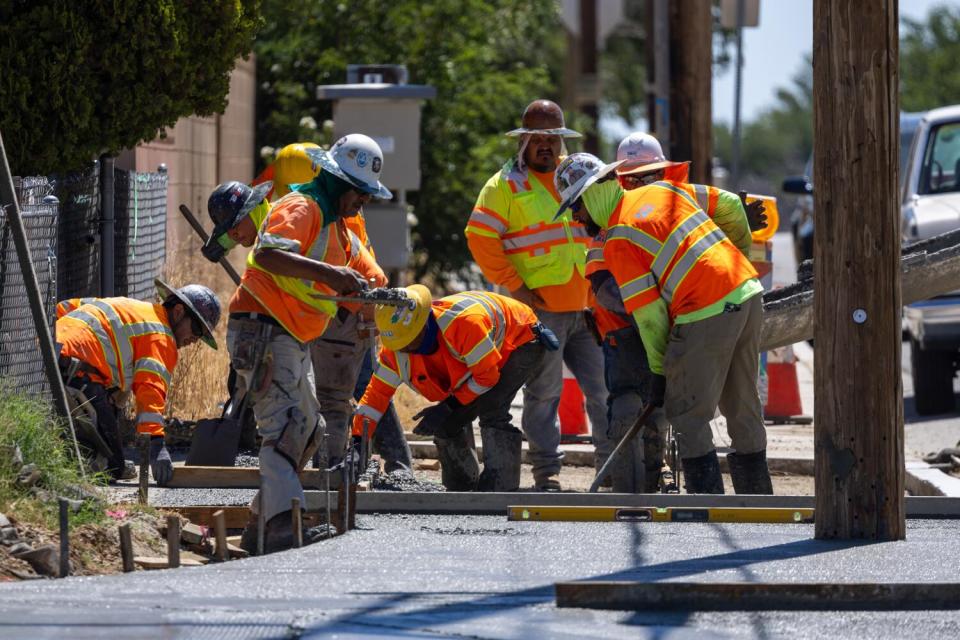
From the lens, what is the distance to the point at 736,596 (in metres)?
5.46

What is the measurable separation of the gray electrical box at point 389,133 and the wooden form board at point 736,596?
8818 millimetres

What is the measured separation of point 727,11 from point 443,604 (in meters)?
11.6

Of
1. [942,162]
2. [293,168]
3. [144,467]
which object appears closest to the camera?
[144,467]

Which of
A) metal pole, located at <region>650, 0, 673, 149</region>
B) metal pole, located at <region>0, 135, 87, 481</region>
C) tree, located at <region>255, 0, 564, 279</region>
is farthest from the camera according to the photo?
tree, located at <region>255, 0, 564, 279</region>

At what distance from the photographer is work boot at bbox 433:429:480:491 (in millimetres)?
8500

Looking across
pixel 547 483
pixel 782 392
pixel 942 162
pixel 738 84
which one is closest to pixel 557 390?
pixel 547 483

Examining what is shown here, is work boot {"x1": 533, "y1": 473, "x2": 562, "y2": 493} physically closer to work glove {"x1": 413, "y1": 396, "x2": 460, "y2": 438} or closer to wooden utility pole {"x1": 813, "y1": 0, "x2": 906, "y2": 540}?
work glove {"x1": 413, "y1": 396, "x2": 460, "y2": 438}

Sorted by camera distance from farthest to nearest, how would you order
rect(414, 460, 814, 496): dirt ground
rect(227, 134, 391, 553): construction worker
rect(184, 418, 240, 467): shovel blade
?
rect(414, 460, 814, 496): dirt ground, rect(184, 418, 240, 467): shovel blade, rect(227, 134, 391, 553): construction worker

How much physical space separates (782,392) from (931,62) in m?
42.1

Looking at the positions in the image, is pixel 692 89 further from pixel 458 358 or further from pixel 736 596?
pixel 736 596

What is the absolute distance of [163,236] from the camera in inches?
479

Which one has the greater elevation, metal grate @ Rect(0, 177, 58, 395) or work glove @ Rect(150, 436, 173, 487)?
metal grate @ Rect(0, 177, 58, 395)

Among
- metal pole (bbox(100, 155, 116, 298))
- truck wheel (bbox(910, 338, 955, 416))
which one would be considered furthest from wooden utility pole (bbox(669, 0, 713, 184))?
metal pole (bbox(100, 155, 116, 298))

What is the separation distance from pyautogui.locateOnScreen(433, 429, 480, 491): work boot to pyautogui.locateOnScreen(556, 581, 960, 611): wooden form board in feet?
10.1
